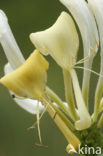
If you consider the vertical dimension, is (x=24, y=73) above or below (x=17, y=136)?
above

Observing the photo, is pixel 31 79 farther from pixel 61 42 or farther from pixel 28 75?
pixel 61 42

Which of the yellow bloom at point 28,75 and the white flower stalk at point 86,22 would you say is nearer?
the yellow bloom at point 28,75

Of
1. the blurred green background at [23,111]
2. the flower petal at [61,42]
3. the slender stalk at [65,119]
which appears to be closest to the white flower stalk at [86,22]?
the flower petal at [61,42]

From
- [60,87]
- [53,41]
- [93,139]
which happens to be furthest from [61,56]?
[60,87]

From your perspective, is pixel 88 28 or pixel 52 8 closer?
pixel 88 28

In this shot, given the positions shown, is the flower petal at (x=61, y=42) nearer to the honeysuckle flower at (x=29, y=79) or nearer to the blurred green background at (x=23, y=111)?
the honeysuckle flower at (x=29, y=79)

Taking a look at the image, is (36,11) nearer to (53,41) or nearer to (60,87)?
(60,87)
